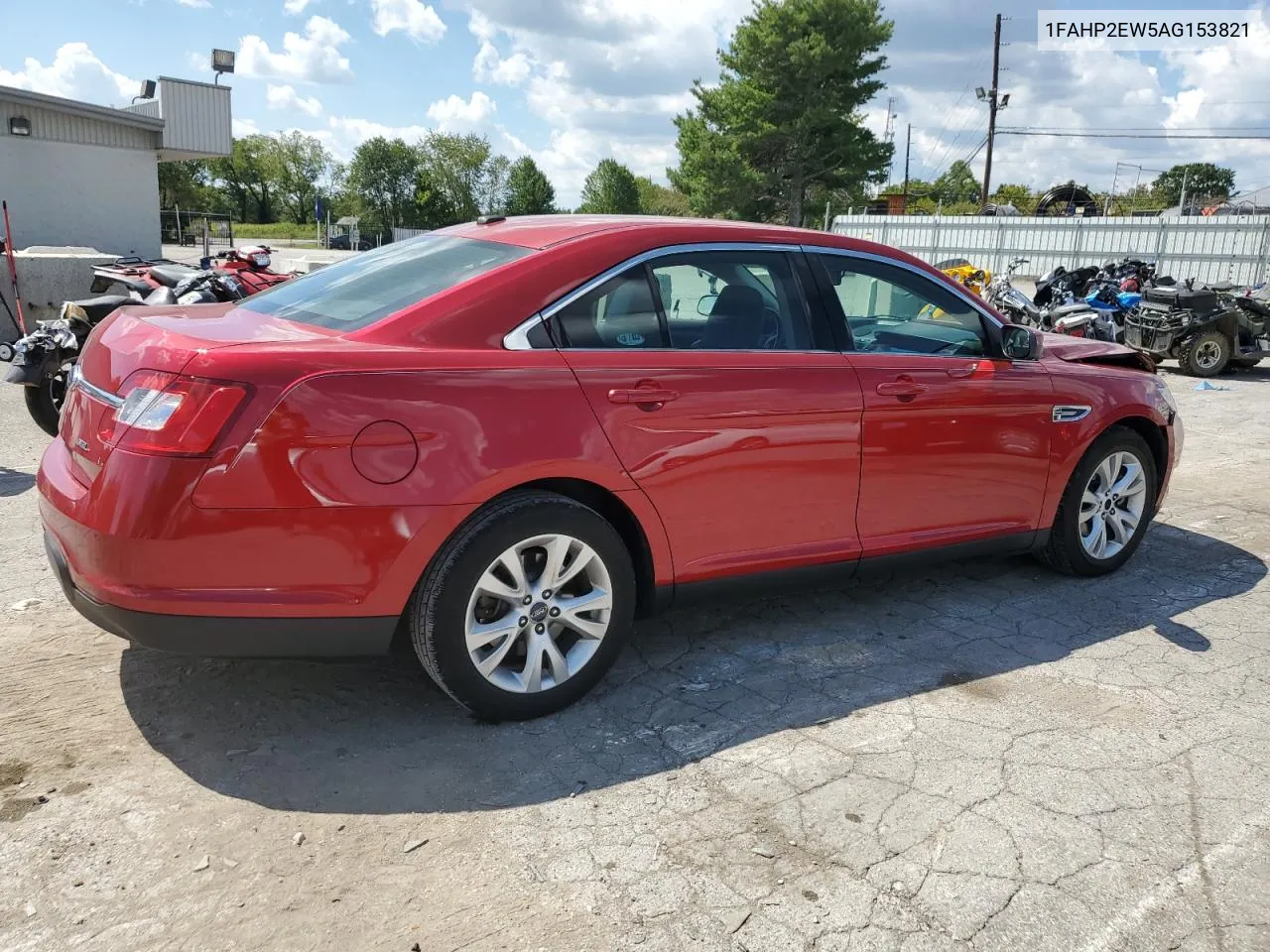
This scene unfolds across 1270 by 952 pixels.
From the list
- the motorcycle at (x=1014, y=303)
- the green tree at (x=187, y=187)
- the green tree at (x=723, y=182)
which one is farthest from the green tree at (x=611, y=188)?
the motorcycle at (x=1014, y=303)

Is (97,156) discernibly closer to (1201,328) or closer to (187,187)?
(1201,328)

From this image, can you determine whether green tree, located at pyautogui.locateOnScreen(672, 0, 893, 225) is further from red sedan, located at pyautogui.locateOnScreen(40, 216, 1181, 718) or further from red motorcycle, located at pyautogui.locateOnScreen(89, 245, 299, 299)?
red sedan, located at pyautogui.locateOnScreen(40, 216, 1181, 718)

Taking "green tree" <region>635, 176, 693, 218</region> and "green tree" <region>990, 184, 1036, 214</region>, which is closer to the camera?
"green tree" <region>635, 176, 693, 218</region>

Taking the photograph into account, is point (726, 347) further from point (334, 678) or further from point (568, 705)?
point (334, 678)

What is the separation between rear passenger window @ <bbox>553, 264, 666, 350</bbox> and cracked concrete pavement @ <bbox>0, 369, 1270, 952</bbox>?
4.05ft

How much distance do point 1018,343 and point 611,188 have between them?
57.9 meters

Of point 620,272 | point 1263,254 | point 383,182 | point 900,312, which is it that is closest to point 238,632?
point 620,272

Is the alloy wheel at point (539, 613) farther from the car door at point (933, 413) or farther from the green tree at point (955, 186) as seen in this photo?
the green tree at point (955, 186)

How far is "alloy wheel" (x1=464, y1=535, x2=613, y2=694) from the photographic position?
308cm

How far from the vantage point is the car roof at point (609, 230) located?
3475 mm

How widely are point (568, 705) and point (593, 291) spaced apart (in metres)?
1.39

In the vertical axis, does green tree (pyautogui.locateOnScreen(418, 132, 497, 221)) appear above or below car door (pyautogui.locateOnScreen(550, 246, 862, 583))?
above

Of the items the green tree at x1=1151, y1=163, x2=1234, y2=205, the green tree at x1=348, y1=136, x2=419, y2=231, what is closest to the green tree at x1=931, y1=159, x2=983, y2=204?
the green tree at x1=1151, y1=163, x2=1234, y2=205

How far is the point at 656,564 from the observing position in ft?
11.2
